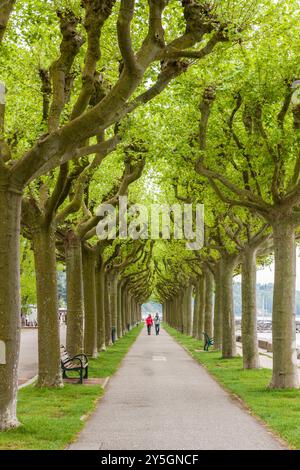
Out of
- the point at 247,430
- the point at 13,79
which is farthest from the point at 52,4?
the point at 247,430

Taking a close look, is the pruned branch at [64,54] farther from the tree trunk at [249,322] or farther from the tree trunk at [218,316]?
the tree trunk at [218,316]

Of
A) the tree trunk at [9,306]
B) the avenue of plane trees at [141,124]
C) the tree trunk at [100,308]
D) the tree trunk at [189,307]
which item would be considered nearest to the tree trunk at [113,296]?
the tree trunk at [100,308]

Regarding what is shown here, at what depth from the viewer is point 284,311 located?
53.0 feet

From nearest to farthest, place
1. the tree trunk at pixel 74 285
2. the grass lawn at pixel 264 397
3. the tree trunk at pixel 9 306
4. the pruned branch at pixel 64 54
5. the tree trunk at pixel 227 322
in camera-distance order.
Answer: the tree trunk at pixel 9 306 < the grass lawn at pixel 264 397 < the pruned branch at pixel 64 54 < the tree trunk at pixel 74 285 < the tree trunk at pixel 227 322

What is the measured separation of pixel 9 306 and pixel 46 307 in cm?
561

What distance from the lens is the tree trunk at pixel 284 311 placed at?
628 inches

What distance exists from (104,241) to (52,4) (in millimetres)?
15488

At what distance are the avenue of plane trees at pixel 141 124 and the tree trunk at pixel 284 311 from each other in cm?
3

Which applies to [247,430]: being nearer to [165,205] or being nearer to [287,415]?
[287,415]

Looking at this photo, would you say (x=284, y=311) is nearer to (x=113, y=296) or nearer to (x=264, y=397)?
(x=264, y=397)

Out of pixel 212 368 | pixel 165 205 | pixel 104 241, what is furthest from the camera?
pixel 165 205

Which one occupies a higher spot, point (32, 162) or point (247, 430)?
point (32, 162)

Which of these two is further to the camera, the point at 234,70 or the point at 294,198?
the point at 294,198
